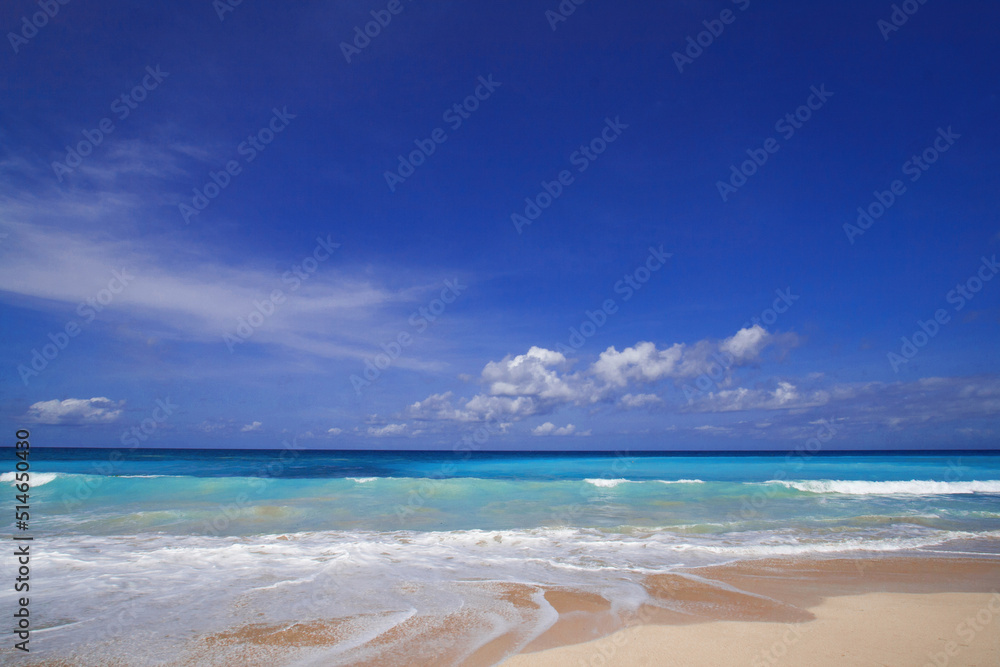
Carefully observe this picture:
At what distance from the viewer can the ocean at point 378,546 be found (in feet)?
18.8

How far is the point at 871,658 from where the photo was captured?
4613 millimetres

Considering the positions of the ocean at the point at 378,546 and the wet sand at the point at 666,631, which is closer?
the wet sand at the point at 666,631

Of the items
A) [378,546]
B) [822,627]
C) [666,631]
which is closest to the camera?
[666,631]

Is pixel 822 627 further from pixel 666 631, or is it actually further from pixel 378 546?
pixel 378 546

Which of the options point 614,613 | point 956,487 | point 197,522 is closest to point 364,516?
point 197,522

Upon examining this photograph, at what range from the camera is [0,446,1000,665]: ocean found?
5.73 m

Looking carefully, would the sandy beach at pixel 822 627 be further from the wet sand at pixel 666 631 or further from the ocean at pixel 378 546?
the ocean at pixel 378 546

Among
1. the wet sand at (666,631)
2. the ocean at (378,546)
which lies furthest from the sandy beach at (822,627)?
the ocean at (378,546)

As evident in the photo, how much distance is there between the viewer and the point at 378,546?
9703 mm

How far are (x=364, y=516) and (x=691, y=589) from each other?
9367mm

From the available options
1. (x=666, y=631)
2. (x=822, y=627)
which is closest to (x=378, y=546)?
(x=666, y=631)

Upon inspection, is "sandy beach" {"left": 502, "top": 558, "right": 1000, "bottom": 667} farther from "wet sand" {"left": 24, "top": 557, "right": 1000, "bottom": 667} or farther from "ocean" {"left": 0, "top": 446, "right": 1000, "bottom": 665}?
"ocean" {"left": 0, "top": 446, "right": 1000, "bottom": 665}

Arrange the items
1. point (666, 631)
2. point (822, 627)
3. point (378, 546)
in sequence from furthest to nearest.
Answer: point (378, 546) → point (822, 627) → point (666, 631)

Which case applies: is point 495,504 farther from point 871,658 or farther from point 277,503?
point 871,658
